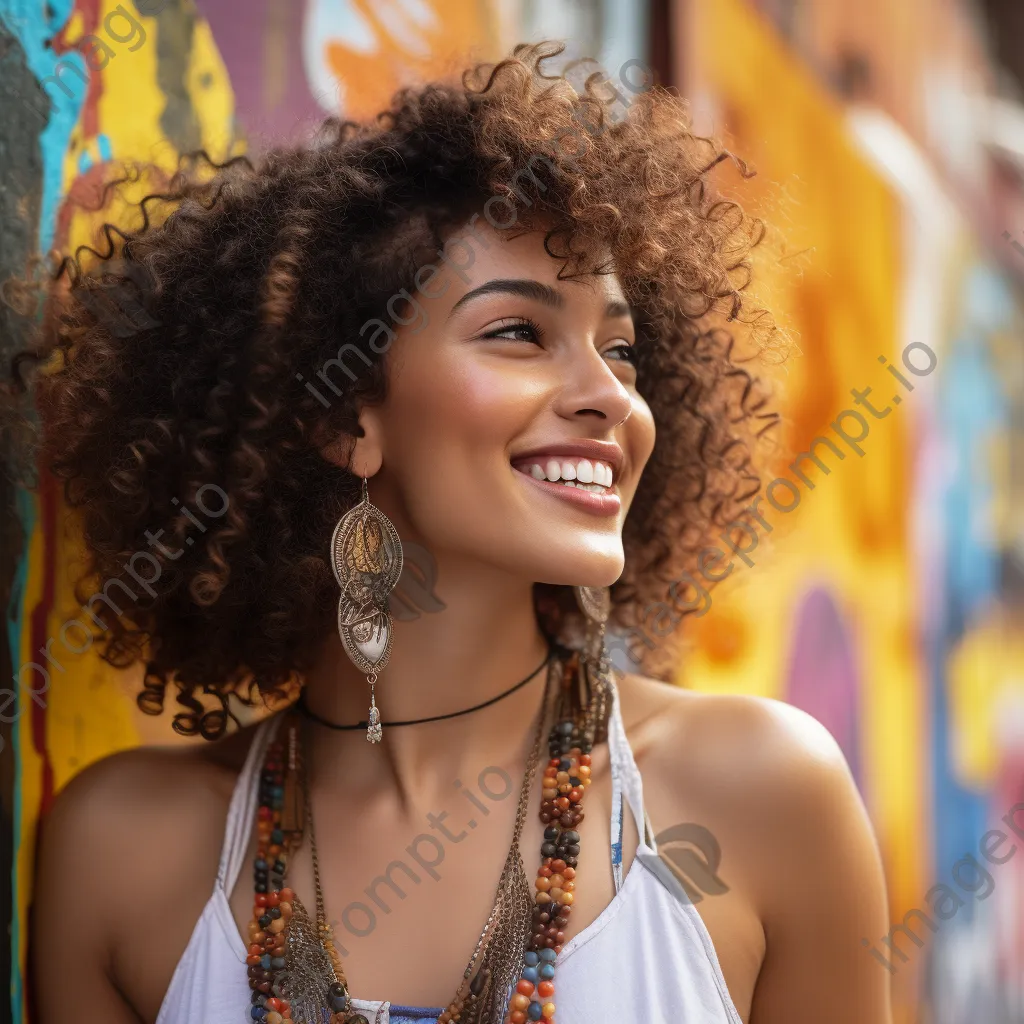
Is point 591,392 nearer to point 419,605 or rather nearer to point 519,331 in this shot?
point 519,331

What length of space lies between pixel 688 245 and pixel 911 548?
2.97 meters

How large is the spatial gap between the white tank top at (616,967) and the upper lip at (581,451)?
48cm

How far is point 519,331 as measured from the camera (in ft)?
5.40

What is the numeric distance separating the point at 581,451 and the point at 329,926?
0.76m

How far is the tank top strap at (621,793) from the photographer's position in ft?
5.43

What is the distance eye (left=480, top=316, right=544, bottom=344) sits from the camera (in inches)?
64.0

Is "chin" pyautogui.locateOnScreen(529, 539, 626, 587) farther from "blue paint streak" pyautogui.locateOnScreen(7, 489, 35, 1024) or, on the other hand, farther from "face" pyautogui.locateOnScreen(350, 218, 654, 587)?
"blue paint streak" pyautogui.locateOnScreen(7, 489, 35, 1024)

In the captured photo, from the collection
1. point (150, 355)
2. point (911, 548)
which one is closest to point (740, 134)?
point (911, 548)

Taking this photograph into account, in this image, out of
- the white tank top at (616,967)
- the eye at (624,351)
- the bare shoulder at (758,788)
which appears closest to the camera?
the white tank top at (616,967)

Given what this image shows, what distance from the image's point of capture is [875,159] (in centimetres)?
430

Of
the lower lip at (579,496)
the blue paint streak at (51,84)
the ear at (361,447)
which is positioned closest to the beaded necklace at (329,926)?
the lower lip at (579,496)

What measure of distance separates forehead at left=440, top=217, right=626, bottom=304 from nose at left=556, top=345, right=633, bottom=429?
0.09 m

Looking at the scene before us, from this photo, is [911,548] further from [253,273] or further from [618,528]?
[253,273]

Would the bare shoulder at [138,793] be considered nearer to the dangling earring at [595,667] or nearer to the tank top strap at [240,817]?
the tank top strap at [240,817]
